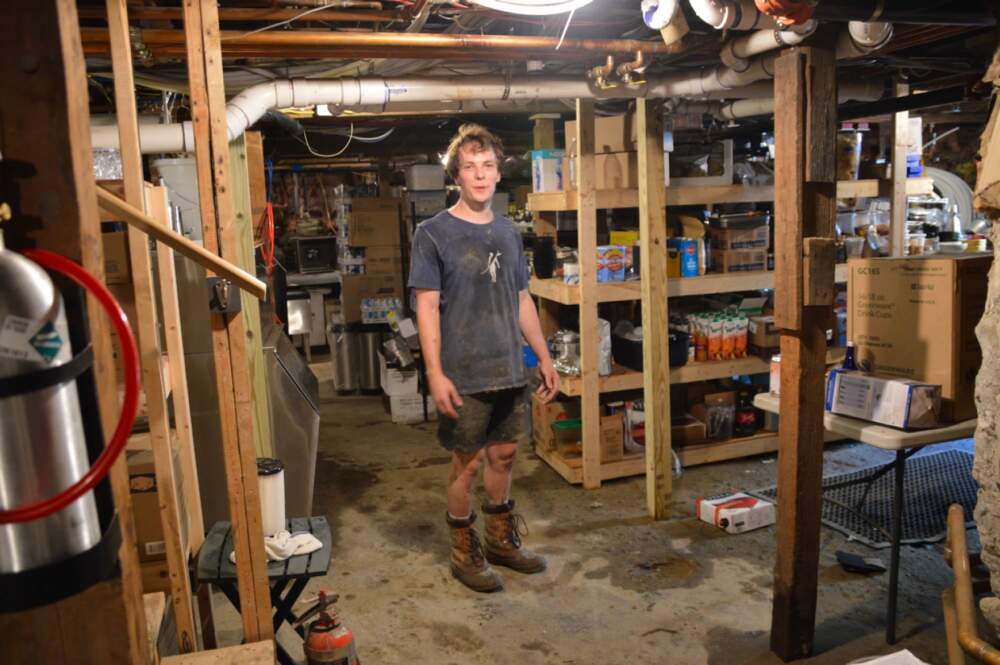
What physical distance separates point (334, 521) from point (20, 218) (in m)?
2.87

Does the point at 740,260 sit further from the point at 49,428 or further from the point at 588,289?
the point at 49,428

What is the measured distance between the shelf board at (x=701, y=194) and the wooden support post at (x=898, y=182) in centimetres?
5

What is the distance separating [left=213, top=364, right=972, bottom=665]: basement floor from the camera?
2.52 meters

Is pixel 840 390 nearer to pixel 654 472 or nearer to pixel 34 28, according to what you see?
pixel 654 472

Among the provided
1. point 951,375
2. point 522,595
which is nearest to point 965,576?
point 951,375

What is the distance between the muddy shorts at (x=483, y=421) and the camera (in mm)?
2896

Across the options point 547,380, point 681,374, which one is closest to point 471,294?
point 547,380

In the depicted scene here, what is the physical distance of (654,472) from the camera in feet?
11.5

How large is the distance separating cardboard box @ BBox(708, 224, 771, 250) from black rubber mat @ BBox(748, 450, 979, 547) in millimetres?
1235

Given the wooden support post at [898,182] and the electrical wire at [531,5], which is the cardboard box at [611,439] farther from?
the electrical wire at [531,5]

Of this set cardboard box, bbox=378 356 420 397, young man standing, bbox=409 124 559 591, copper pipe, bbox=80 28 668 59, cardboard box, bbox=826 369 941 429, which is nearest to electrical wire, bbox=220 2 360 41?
copper pipe, bbox=80 28 668 59

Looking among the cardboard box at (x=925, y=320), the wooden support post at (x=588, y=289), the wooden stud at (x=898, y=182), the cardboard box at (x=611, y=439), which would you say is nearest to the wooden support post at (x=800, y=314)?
the cardboard box at (x=925, y=320)

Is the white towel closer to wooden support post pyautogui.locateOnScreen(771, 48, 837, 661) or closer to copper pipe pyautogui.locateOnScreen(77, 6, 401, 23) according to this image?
wooden support post pyautogui.locateOnScreen(771, 48, 837, 661)

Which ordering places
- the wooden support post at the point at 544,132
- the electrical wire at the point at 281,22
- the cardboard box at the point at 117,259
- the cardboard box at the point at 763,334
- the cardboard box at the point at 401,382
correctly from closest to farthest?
the cardboard box at the point at 117,259 → the electrical wire at the point at 281,22 → the cardboard box at the point at 763,334 → the wooden support post at the point at 544,132 → the cardboard box at the point at 401,382
